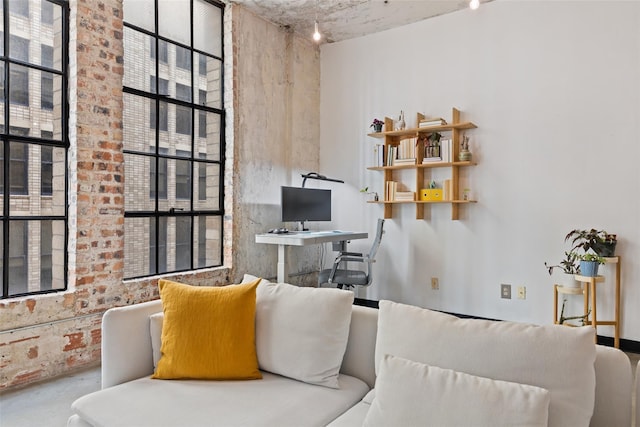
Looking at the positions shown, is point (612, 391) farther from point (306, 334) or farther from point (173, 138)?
point (173, 138)

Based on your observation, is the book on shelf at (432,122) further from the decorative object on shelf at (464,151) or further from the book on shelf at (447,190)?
the book on shelf at (447,190)

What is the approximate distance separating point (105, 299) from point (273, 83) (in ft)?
9.02

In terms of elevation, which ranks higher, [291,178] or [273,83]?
[273,83]

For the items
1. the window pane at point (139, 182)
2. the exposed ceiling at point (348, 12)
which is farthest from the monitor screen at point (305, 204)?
the exposed ceiling at point (348, 12)

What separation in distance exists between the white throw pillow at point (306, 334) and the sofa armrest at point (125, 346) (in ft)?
1.56

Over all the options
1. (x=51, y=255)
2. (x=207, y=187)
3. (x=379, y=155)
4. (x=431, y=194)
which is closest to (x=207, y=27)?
(x=207, y=187)

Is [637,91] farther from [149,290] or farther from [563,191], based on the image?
[149,290]

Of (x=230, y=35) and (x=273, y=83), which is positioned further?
(x=273, y=83)

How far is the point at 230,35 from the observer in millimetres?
4160

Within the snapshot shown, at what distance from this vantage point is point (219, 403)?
1.51 meters

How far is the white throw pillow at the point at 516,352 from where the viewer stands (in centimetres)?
115

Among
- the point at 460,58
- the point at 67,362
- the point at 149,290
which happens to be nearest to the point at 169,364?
the point at 67,362

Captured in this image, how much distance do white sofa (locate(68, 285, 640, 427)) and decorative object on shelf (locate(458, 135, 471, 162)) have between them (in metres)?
2.78

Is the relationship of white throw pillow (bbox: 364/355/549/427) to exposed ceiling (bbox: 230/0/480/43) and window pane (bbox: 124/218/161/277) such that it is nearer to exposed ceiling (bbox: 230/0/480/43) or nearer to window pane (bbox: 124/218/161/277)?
window pane (bbox: 124/218/161/277)
